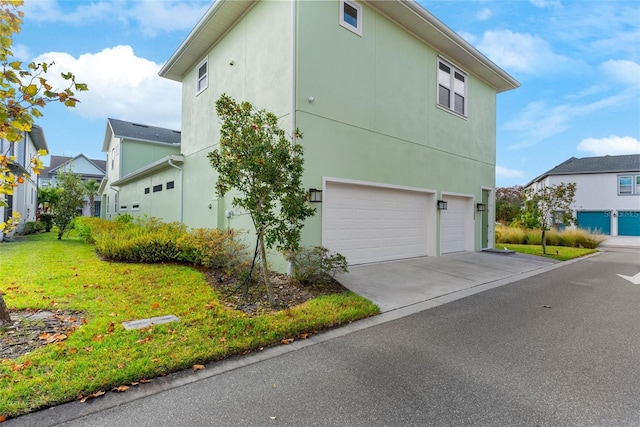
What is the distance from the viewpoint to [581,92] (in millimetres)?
15898

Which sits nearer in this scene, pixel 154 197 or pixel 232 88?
pixel 232 88

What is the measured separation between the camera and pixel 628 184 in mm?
26266

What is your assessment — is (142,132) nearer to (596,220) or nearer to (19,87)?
(19,87)

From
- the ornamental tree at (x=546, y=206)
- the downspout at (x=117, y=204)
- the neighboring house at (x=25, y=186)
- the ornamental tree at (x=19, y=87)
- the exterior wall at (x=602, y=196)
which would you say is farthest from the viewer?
the exterior wall at (x=602, y=196)

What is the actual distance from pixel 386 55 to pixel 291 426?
9.34 m

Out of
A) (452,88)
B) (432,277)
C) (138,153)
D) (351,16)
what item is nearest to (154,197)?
(138,153)

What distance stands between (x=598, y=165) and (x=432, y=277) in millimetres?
30824

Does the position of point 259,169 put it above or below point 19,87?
below

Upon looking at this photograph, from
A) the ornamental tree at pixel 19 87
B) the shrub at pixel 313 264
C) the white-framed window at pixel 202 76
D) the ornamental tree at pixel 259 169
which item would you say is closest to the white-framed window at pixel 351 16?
the ornamental tree at pixel 259 169

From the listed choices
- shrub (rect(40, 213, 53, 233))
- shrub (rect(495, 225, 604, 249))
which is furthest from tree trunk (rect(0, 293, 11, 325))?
shrub (rect(495, 225, 604, 249))

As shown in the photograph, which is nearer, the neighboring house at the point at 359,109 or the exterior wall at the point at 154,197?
the neighboring house at the point at 359,109

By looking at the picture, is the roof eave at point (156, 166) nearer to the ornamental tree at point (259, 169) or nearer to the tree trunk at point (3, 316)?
the ornamental tree at point (259, 169)

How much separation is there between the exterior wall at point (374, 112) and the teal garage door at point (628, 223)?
23.8 metres

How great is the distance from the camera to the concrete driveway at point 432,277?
20.1 ft
